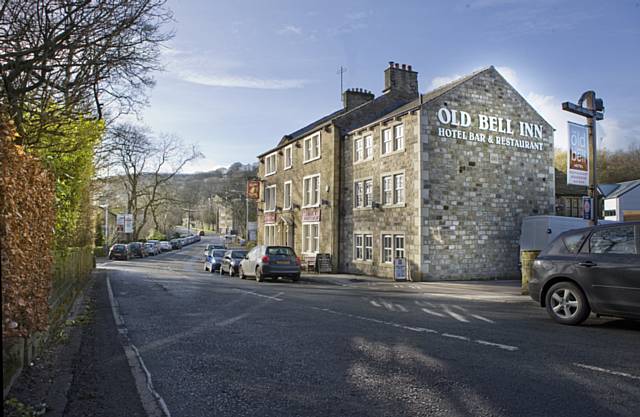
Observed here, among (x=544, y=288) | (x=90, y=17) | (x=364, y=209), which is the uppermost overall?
(x=90, y=17)

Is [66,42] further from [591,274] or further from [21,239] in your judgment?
[591,274]

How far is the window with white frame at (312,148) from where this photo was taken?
1307 inches

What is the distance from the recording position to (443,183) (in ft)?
78.1

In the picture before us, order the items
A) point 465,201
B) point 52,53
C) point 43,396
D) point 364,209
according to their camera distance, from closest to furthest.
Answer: point 43,396, point 52,53, point 465,201, point 364,209

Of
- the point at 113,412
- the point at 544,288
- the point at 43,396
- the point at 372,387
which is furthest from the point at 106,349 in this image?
the point at 544,288

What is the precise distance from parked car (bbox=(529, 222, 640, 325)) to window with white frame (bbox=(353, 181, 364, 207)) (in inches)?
742

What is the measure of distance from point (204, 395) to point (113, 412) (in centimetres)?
86

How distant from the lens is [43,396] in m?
5.34

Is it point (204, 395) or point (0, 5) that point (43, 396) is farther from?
point (0, 5)

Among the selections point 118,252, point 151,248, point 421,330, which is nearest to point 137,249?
point 118,252

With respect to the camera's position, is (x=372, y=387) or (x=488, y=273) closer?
(x=372, y=387)

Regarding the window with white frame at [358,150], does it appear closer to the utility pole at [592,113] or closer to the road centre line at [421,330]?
the utility pole at [592,113]

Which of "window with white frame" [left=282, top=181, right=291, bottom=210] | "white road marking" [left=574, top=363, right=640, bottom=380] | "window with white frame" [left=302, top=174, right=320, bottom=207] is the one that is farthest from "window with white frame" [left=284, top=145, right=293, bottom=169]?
"white road marking" [left=574, top=363, right=640, bottom=380]

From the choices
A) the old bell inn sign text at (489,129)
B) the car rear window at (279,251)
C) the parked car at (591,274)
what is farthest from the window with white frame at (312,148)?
the parked car at (591,274)
